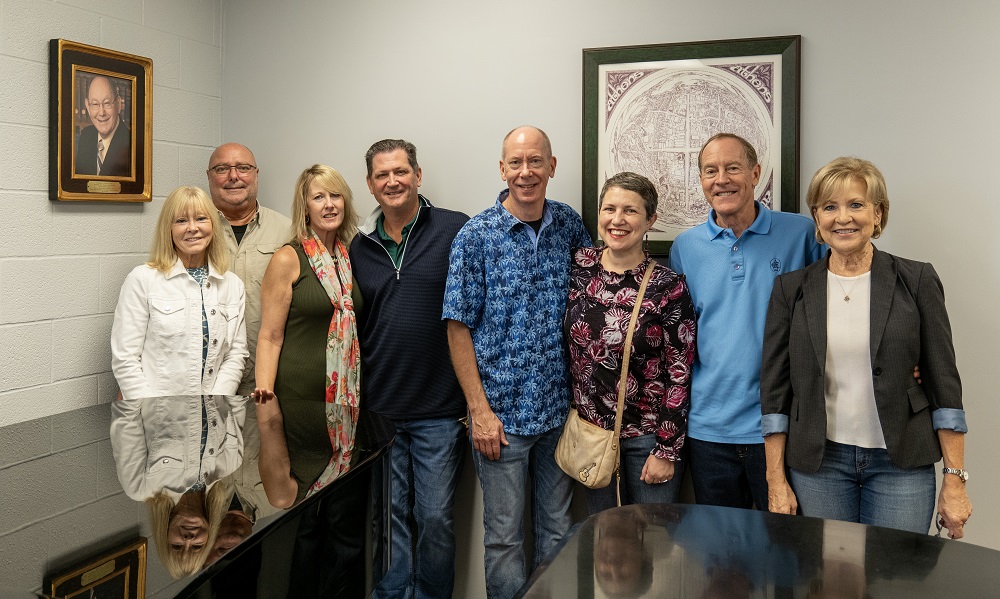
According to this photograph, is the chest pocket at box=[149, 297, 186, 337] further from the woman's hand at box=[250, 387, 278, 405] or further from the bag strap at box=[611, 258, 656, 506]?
the bag strap at box=[611, 258, 656, 506]

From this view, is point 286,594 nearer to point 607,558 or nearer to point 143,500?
point 143,500

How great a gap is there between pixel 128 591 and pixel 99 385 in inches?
77.0

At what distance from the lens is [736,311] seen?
2.45 meters

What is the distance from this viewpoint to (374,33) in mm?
3295

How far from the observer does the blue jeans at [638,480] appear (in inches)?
99.5

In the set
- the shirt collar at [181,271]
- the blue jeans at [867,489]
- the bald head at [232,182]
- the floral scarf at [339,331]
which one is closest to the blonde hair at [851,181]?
the blue jeans at [867,489]

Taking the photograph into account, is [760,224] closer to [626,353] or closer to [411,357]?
[626,353]

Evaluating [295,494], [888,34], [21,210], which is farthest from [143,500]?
[888,34]

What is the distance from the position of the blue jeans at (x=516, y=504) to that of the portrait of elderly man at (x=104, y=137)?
162 centimetres

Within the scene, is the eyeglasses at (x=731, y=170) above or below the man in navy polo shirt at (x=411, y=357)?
above

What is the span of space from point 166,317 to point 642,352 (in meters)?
1.55

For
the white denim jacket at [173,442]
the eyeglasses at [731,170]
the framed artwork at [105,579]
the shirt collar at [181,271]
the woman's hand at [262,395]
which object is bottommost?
the framed artwork at [105,579]

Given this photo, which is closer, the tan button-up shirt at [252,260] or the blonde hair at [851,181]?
the blonde hair at [851,181]

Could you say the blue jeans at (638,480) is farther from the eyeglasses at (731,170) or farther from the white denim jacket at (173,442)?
the white denim jacket at (173,442)
